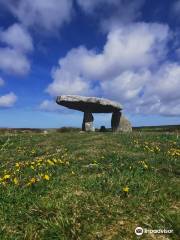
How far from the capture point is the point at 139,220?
752 centimetres

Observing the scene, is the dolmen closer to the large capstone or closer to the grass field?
the large capstone

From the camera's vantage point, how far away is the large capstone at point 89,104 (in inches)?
1478

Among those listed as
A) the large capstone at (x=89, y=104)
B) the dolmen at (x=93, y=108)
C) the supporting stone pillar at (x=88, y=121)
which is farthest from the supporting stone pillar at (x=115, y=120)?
the supporting stone pillar at (x=88, y=121)

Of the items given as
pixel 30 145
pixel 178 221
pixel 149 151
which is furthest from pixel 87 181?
pixel 30 145

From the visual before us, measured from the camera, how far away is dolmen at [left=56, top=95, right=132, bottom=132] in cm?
3762

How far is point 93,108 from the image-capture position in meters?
40.4

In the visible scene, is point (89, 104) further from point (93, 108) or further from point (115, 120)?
point (115, 120)

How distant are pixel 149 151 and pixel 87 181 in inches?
261

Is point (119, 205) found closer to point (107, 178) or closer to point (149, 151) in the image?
point (107, 178)

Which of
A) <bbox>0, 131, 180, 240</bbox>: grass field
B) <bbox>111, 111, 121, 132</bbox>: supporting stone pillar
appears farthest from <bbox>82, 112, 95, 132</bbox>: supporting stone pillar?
<bbox>0, 131, 180, 240</bbox>: grass field

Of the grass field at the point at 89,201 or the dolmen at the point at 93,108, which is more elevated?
the dolmen at the point at 93,108

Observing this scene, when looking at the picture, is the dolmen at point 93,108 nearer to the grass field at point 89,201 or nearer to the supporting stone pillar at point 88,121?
the supporting stone pillar at point 88,121

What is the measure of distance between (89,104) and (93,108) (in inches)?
65.3

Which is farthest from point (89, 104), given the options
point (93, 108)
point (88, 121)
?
point (88, 121)
